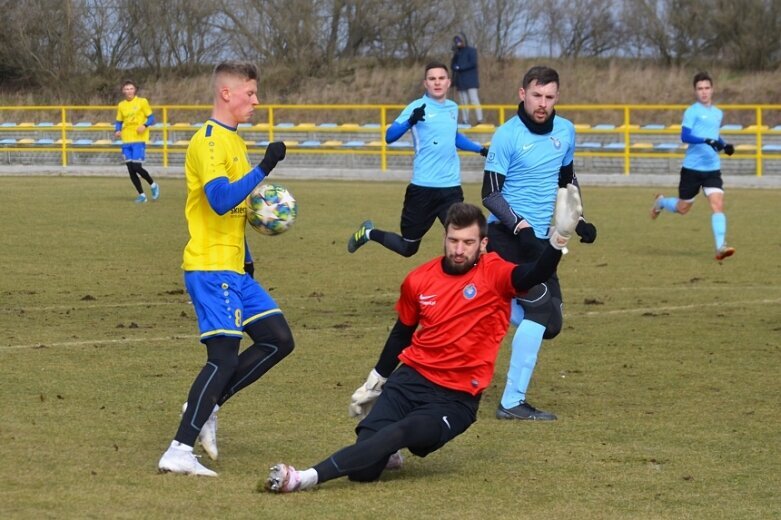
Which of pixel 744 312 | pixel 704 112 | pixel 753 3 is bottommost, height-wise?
pixel 744 312

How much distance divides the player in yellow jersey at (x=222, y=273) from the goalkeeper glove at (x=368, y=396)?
418 mm

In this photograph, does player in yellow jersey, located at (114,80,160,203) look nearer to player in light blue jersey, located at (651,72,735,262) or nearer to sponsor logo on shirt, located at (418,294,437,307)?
player in light blue jersey, located at (651,72,735,262)

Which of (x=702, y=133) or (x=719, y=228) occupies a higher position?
(x=702, y=133)

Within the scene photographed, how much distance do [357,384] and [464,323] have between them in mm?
2480

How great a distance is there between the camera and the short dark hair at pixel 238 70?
257 inches

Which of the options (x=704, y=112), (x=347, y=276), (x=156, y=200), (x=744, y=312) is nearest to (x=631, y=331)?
(x=744, y=312)

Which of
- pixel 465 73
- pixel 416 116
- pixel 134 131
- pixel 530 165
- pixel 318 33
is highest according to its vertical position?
pixel 318 33

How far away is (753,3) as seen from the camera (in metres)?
44.0

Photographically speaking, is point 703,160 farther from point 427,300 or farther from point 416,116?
point 427,300

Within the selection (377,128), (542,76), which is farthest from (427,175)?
(377,128)

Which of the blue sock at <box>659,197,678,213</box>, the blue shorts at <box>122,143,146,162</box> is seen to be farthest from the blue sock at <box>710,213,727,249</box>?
the blue shorts at <box>122,143,146,162</box>

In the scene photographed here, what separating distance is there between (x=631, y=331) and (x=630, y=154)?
19.9m

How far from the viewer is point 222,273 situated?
6.40 m

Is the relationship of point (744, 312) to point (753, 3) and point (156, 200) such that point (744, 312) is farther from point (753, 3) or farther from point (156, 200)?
point (753, 3)
